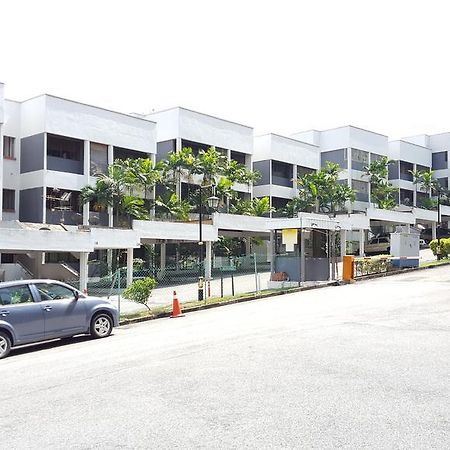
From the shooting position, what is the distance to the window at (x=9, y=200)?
3672 cm

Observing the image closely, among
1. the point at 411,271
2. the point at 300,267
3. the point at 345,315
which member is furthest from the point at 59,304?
the point at 411,271

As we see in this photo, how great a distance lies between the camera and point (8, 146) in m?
36.8

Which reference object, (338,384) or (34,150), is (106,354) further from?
(34,150)

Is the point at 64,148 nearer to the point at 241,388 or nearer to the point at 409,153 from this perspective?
the point at 241,388

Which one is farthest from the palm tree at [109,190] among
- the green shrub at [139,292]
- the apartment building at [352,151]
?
the apartment building at [352,151]

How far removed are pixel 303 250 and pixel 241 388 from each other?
2029 cm

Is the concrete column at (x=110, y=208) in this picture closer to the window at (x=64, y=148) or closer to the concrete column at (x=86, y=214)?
the concrete column at (x=86, y=214)

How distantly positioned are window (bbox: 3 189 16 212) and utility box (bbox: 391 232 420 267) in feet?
75.7

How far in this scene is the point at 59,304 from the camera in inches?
546

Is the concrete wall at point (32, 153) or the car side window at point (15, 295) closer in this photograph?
the car side window at point (15, 295)

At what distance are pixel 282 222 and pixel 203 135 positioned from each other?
18972mm

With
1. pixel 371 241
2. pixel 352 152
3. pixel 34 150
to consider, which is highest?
pixel 352 152

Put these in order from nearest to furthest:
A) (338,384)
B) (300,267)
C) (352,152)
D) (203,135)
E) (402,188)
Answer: (338,384)
(300,267)
(203,135)
(352,152)
(402,188)

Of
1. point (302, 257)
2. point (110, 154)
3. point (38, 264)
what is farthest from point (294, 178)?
point (38, 264)
